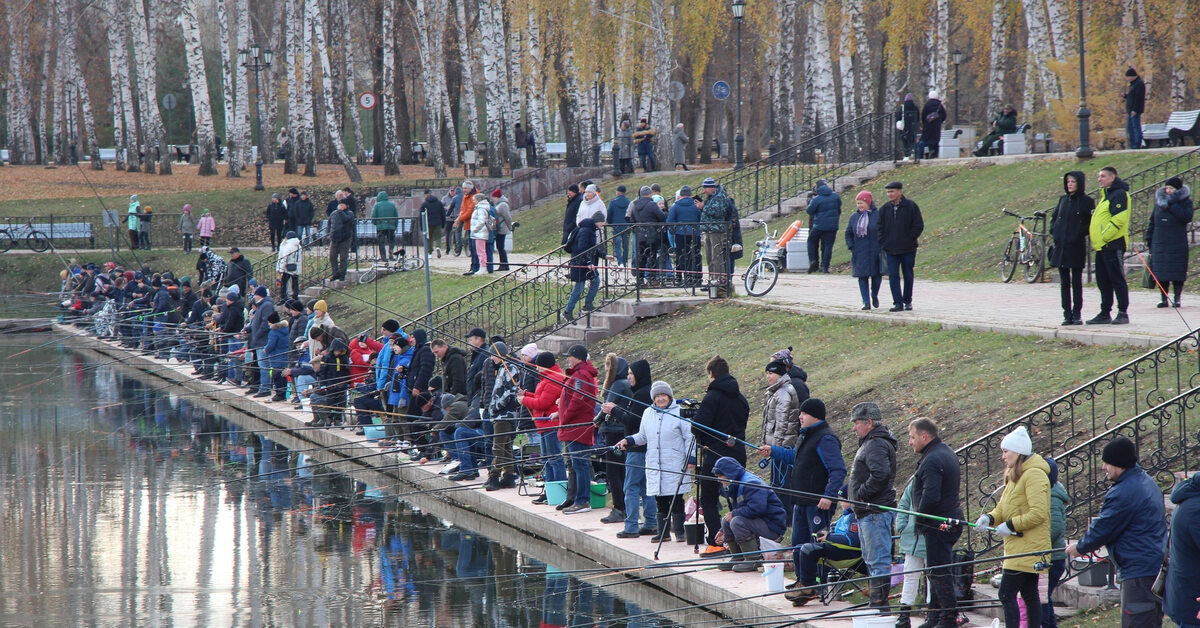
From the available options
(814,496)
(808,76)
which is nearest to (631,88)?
(808,76)

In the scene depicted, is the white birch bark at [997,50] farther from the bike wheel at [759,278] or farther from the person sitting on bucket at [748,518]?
the person sitting on bucket at [748,518]

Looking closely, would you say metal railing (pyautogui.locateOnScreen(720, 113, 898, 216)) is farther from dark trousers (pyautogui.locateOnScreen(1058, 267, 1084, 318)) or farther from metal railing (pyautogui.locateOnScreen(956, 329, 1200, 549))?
metal railing (pyautogui.locateOnScreen(956, 329, 1200, 549))

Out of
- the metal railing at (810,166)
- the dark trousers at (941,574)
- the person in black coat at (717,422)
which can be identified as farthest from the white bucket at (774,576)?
the metal railing at (810,166)

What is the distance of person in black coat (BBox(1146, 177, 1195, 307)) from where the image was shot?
14070 millimetres

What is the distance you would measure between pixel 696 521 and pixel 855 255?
663cm

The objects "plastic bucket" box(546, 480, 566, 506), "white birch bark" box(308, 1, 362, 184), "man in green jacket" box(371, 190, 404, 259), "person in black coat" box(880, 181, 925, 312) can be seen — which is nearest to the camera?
"plastic bucket" box(546, 480, 566, 506)

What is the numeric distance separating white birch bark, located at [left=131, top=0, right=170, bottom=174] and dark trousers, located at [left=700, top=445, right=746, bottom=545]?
40.1 m

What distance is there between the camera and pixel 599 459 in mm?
12297

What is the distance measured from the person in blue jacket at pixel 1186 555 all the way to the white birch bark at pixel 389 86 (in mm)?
41526

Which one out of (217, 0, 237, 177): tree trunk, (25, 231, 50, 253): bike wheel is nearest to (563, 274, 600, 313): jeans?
(25, 231, 50, 253): bike wheel

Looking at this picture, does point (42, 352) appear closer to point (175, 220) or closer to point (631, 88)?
point (175, 220)

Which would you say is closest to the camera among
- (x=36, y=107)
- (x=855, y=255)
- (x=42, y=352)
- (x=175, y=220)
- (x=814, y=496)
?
(x=814, y=496)

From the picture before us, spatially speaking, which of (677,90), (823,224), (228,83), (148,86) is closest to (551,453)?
(823,224)

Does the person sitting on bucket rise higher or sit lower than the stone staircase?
lower
